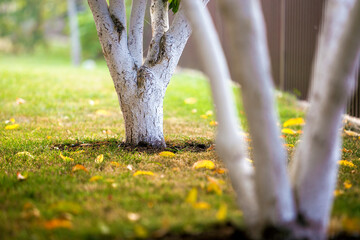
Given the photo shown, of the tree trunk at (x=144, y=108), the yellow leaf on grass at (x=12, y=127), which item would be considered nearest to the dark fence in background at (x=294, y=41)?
the tree trunk at (x=144, y=108)

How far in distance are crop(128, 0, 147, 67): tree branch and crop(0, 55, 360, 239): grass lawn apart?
903 mm

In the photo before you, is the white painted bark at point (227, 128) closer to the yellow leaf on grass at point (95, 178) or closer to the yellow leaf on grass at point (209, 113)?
the yellow leaf on grass at point (95, 178)

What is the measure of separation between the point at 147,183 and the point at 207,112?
323 centimetres

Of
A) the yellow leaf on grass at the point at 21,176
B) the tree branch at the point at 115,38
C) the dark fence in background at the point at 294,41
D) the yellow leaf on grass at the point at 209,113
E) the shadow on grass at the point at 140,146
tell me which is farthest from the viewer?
the dark fence in background at the point at 294,41

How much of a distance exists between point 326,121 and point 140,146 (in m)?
2.14

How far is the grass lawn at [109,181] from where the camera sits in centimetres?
207

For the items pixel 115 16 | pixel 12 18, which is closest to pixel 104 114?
pixel 115 16

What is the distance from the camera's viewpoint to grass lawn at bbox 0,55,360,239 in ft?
6.79

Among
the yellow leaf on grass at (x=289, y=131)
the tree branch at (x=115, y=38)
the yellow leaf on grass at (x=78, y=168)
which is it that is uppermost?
the tree branch at (x=115, y=38)

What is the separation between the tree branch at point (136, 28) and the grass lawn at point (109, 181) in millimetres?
903

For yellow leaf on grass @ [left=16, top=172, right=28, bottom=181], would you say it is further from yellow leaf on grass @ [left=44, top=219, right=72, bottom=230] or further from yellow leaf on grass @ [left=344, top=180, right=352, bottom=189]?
yellow leaf on grass @ [left=344, top=180, right=352, bottom=189]

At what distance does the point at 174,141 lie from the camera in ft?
13.7

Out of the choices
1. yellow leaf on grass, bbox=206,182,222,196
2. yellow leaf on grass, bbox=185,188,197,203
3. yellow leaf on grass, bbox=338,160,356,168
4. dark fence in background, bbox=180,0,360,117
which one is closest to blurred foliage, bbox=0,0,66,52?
dark fence in background, bbox=180,0,360,117

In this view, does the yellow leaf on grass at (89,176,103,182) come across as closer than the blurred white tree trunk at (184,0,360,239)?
No
